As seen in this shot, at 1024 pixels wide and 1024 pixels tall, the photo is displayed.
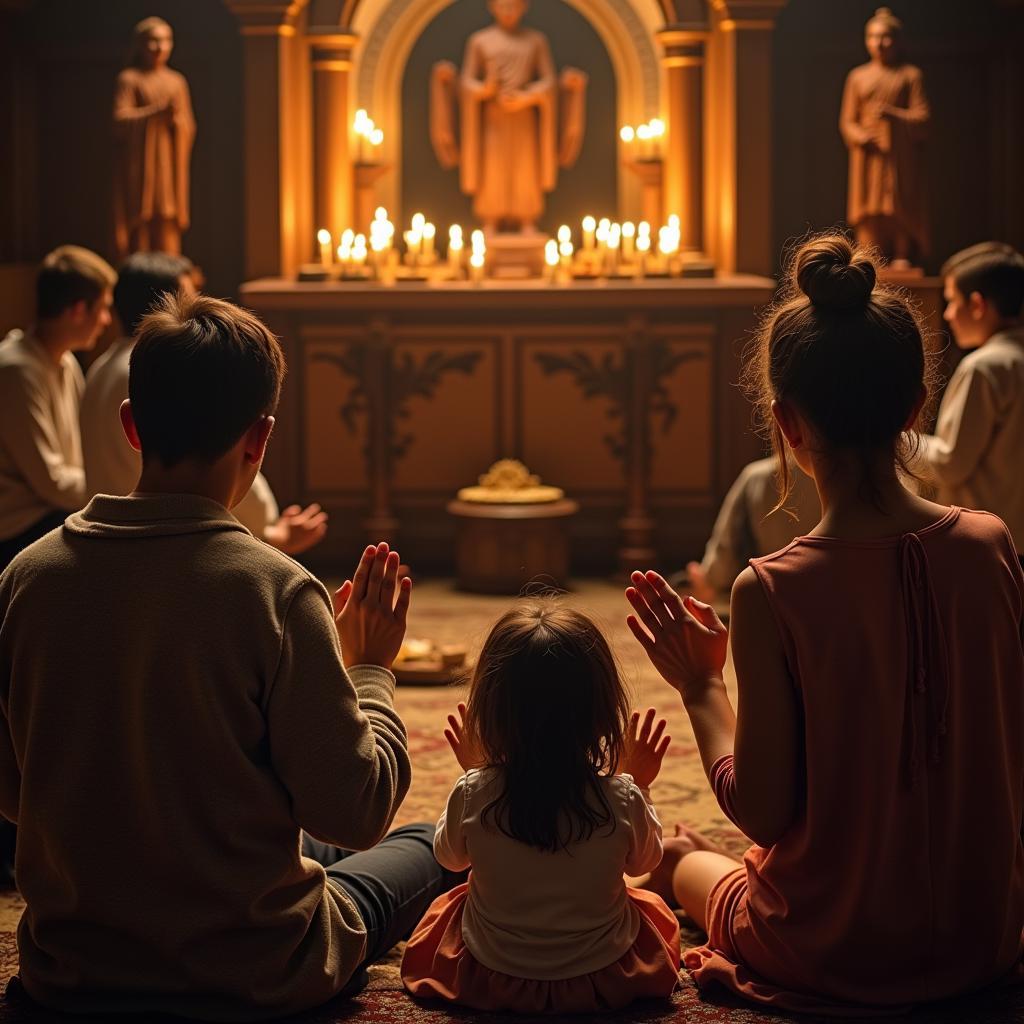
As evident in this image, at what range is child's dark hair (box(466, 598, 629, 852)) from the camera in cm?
219

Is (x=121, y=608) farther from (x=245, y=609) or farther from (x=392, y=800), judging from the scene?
(x=392, y=800)

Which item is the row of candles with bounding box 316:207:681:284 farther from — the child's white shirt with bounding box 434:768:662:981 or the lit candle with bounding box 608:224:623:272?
the child's white shirt with bounding box 434:768:662:981

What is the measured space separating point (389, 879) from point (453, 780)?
4.53 ft

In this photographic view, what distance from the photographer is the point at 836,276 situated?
6.99ft

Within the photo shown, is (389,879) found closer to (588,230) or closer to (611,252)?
(611,252)

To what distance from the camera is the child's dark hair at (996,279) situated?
4.05 metres

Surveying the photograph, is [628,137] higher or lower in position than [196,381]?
higher

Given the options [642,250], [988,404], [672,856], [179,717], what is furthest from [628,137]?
[179,717]

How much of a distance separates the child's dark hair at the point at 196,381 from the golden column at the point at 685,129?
5.73 meters

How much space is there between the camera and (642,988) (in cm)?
228

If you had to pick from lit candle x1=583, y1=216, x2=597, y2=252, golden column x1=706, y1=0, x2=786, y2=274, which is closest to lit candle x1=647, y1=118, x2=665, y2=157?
golden column x1=706, y1=0, x2=786, y2=274

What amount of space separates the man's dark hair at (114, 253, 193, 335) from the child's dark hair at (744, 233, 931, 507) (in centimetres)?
209

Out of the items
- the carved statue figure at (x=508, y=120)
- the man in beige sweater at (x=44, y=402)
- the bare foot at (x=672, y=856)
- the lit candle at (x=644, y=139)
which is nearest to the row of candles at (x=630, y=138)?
the lit candle at (x=644, y=139)

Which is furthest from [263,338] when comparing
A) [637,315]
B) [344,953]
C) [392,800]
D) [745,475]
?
[637,315]
